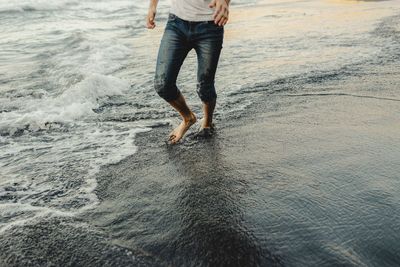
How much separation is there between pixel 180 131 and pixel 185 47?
88cm

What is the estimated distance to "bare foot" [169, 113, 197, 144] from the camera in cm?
446

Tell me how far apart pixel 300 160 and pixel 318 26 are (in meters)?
9.15

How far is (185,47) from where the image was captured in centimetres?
423

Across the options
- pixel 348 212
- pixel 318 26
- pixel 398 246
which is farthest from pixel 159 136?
pixel 318 26

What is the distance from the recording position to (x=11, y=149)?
437 centimetres

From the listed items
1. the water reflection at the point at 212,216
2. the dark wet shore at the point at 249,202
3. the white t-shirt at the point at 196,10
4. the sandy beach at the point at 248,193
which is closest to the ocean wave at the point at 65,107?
the sandy beach at the point at 248,193

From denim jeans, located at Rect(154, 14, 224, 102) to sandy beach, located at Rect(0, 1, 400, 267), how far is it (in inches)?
26.2

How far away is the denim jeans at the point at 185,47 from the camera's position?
4082 mm

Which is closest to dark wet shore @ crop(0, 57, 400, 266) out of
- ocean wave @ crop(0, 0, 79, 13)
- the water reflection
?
the water reflection

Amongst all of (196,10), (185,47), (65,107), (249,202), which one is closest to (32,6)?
(65,107)

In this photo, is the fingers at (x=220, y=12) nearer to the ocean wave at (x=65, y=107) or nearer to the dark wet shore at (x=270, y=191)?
the dark wet shore at (x=270, y=191)

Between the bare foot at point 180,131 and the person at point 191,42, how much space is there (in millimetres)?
11

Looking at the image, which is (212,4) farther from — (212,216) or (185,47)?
(212,216)

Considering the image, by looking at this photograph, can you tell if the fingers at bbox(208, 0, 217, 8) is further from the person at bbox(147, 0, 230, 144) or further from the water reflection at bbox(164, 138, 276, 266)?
the water reflection at bbox(164, 138, 276, 266)
